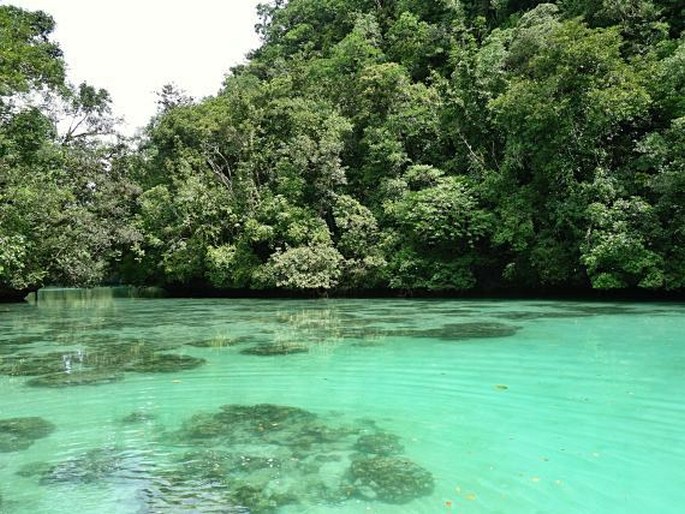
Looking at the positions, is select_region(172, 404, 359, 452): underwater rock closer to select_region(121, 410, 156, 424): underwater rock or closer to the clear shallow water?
the clear shallow water

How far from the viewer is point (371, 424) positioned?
17.8 ft

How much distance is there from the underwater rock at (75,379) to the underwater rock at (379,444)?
4230 millimetres

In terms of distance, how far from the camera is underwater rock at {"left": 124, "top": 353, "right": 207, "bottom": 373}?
328 inches

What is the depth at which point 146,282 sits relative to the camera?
35.1m

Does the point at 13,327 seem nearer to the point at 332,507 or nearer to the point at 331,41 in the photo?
the point at 332,507

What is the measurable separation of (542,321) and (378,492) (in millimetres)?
10520

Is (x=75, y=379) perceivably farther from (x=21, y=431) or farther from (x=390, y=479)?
(x=390, y=479)

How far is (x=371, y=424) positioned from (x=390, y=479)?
4.80 feet

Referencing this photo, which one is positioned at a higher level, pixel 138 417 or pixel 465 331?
pixel 465 331

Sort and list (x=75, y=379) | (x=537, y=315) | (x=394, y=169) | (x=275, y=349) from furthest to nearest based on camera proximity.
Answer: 1. (x=394, y=169)
2. (x=537, y=315)
3. (x=275, y=349)
4. (x=75, y=379)

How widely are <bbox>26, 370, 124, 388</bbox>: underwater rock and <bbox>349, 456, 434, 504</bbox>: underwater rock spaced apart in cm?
469

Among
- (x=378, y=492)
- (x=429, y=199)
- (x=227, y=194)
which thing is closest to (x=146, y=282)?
(x=227, y=194)

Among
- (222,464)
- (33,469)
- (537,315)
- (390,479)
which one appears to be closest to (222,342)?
(33,469)

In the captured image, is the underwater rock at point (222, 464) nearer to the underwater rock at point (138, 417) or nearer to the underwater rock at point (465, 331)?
the underwater rock at point (138, 417)
